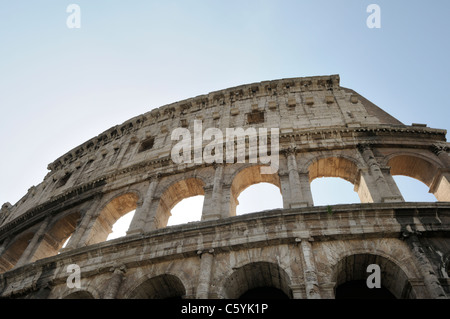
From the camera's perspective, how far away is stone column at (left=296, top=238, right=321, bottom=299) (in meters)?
7.71

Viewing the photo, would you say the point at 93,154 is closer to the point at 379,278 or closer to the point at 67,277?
the point at 67,277

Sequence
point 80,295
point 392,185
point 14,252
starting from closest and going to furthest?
point 80,295 → point 392,185 → point 14,252

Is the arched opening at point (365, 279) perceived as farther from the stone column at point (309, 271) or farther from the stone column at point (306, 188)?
the stone column at point (306, 188)

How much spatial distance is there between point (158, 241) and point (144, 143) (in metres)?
8.66

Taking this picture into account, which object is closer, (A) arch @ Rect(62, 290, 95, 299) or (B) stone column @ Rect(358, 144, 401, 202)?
(A) arch @ Rect(62, 290, 95, 299)

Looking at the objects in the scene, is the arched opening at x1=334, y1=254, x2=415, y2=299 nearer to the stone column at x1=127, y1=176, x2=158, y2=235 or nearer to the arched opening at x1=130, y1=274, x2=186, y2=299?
the arched opening at x1=130, y1=274, x2=186, y2=299

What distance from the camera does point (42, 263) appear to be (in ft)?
36.1

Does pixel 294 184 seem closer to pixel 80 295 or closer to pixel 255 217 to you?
pixel 255 217

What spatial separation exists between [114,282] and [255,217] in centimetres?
409

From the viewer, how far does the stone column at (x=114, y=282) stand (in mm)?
9156

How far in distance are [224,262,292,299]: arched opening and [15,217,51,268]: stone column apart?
827 cm

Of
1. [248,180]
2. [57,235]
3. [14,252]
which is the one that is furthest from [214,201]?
[14,252]

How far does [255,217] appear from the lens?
9625 millimetres

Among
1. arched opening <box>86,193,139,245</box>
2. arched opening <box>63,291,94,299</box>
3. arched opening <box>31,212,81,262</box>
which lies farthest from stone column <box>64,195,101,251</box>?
arched opening <box>63,291,94,299</box>
